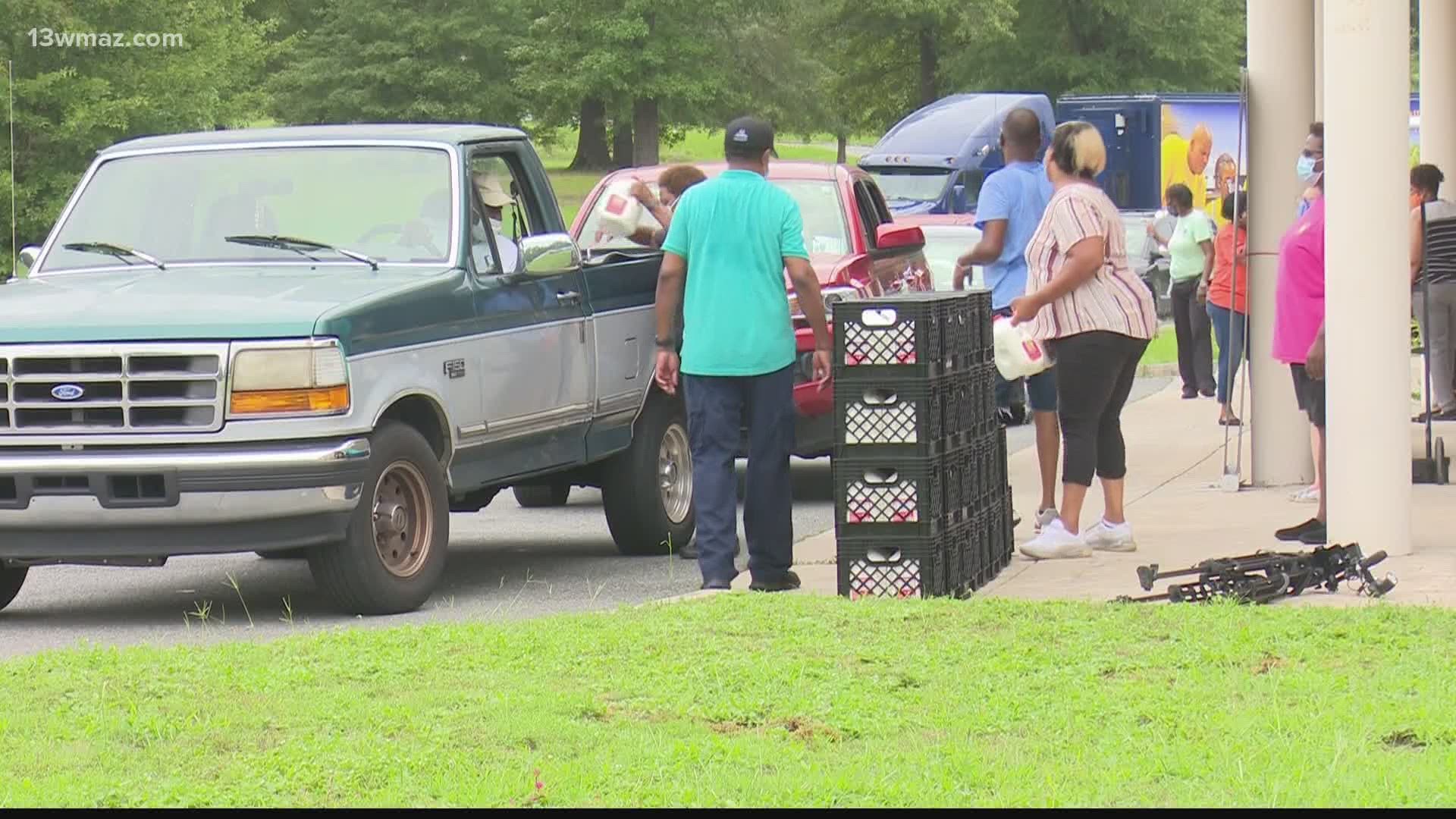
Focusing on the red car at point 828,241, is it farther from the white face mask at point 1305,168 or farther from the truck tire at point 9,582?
the truck tire at point 9,582

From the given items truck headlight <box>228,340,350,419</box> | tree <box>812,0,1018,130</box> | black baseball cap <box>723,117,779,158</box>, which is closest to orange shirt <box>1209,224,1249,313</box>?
black baseball cap <box>723,117,779,158</box>

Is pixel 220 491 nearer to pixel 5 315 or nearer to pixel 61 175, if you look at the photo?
pixel 5 315

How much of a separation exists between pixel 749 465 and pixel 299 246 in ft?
7.61

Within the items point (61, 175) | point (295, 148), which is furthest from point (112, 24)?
point (295, 148)

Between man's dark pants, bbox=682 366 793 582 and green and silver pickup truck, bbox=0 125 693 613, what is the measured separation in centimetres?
116

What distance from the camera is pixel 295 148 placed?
1078cm

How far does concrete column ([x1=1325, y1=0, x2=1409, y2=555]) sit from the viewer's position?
9445mm

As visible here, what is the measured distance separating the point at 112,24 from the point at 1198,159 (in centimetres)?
2232

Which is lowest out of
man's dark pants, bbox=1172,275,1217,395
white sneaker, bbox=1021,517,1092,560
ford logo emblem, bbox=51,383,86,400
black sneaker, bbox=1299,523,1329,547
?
man's dark pants, bbox=1172,275,1217,395

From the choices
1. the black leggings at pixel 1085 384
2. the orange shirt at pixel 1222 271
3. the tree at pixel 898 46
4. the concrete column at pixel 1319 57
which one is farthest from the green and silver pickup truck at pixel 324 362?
the tree at pixel 898 46

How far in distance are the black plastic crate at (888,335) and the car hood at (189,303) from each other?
201cm

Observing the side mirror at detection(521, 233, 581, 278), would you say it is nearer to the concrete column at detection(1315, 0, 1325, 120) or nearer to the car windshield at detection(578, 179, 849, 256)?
the car windshield at detection(578, 179, 849, 256)

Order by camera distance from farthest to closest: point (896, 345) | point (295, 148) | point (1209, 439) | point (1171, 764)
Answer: point (1209, 439)
point (295, 148)
point (896, 345)
point (1171, 764)

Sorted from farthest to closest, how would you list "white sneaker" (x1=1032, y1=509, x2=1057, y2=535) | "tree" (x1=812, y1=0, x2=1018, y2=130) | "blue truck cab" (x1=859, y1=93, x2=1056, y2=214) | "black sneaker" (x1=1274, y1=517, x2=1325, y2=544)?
1. "tree" (x1=812, y1=0, x2=1018, y2=130)
2. "blue truck cab" (x1=859, y1=93, x2=1056, y2=214)
3. "white sneaker" (x1=1032, y1=509, x2=1057, y2=535)
4. "black sneaker" (x1=1274, y1=517, x2=1325, y2=544)
